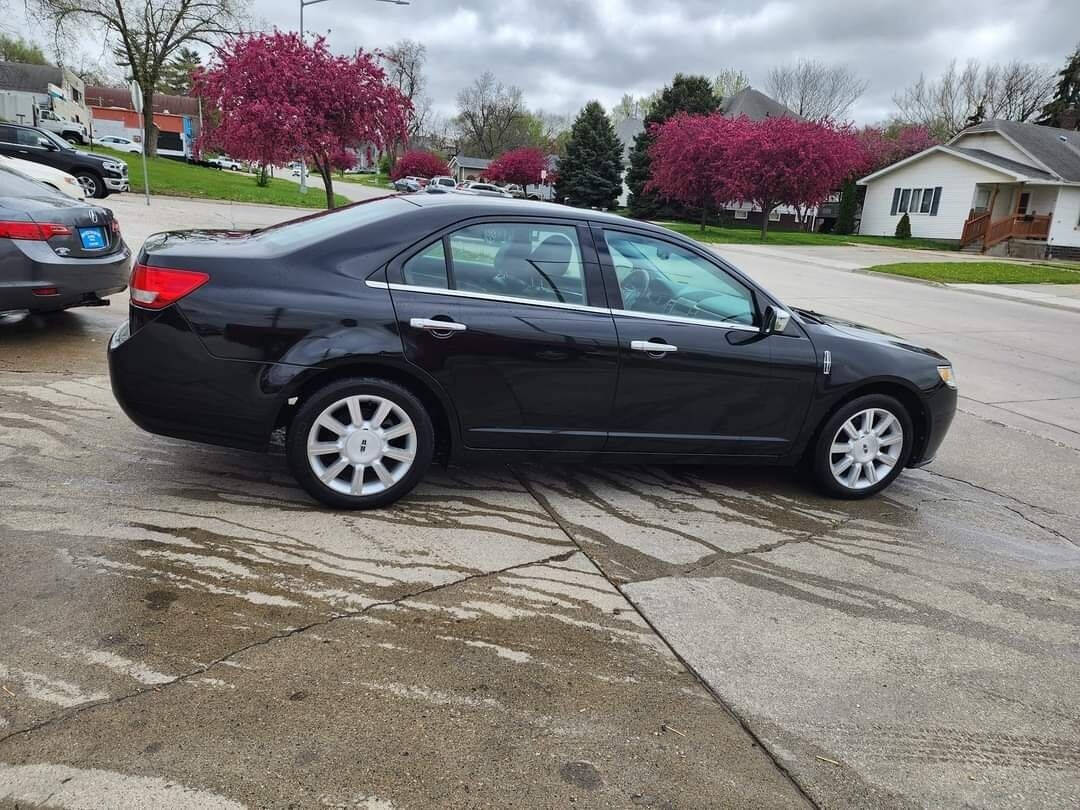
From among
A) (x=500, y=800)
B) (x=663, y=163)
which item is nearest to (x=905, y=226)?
(x=663, y=163)

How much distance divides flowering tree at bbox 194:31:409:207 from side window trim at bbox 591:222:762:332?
48.3 ft

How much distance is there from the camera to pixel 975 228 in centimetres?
3838

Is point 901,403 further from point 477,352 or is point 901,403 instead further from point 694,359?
point 477,352

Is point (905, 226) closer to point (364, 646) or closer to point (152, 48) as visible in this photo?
point (152, 48)

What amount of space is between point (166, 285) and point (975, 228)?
41.7 m

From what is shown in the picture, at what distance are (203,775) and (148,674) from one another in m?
→ 0.57

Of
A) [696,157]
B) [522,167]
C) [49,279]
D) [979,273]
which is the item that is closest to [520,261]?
[49,279]

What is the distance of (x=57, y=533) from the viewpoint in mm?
3697

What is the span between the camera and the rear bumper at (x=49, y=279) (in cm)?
627

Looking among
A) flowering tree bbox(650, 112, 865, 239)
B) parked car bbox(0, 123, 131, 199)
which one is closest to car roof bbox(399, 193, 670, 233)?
parked car bbox(0, 123, 131, 199)

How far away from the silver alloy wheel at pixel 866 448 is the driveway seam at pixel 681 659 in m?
1.75

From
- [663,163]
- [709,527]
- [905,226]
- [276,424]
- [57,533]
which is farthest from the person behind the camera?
[905,226]

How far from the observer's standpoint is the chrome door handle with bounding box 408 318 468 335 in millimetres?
4023

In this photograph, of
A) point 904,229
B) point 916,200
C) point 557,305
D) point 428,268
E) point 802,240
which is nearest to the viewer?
point 428,268
